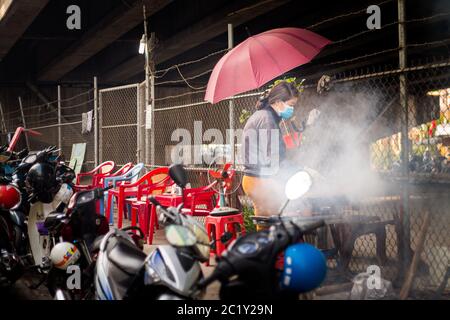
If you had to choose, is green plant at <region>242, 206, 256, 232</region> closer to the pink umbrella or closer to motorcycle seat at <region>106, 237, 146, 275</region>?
the pink umbrella

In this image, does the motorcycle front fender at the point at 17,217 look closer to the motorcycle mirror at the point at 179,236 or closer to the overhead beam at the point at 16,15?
the motorcycle mirror at the point at 179,236

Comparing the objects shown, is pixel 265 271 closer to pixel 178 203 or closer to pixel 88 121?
pixel 178 203

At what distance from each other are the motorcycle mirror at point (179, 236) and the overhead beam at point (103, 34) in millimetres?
9471

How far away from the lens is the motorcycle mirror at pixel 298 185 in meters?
2.97

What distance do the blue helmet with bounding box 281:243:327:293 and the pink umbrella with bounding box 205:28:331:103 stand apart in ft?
11.7

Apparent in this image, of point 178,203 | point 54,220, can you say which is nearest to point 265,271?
point 54,220

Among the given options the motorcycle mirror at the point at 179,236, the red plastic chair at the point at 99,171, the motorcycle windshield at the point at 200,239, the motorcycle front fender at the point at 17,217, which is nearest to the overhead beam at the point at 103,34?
the red plastic chair at the point at 99,171

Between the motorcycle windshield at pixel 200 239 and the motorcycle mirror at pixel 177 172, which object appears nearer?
the motorcycle windshield at pixel 200 239

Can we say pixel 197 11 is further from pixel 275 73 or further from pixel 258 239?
pixel 258 239

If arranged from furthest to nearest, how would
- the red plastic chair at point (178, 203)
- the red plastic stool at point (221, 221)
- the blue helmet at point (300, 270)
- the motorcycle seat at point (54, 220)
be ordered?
the red plastic chair at point (178, 203)
the red plastic stool at point (221, 221)
the motorcycle seat at point (54, 220)
the blue helmet at point (300, 270)

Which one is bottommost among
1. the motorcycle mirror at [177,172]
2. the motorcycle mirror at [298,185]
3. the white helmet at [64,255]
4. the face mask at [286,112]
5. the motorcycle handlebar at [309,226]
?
the white helmet at [64,255]

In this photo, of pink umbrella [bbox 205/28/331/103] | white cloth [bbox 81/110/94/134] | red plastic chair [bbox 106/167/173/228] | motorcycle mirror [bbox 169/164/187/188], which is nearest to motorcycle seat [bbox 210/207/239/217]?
pink umbrella [bbox 205/28/331/103]

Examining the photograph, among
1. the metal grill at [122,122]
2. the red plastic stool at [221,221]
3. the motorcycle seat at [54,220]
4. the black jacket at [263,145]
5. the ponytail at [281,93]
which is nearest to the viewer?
the motorcycle seat at [54,220]

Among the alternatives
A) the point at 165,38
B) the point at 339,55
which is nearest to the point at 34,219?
the point at 165,38
